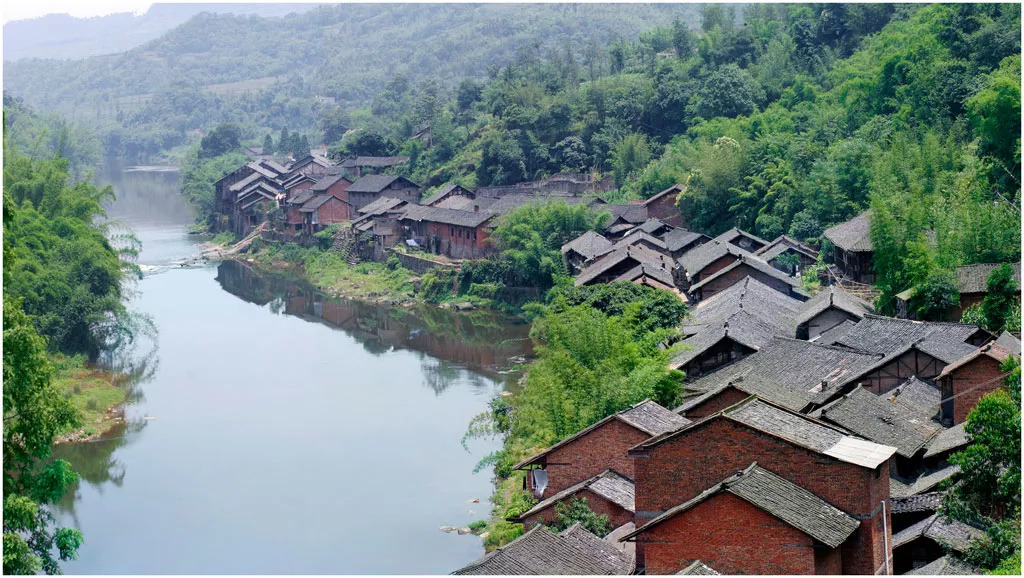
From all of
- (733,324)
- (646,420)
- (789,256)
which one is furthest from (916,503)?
(789,256)

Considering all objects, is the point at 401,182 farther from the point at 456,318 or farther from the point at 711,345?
the point at 711,345

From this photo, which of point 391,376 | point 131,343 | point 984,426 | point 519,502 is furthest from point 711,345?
point 131,343

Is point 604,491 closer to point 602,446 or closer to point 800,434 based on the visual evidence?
point 602,446

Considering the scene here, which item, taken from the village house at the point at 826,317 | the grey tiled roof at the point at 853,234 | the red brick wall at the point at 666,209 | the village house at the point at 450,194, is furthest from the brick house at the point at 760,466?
the village house at the point at 450,194

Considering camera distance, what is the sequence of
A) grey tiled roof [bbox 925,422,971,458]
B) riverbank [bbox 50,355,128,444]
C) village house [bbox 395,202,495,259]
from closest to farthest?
1. grey tiled roof [bbox 925,422,971,458]
2. riverbank [bbox 50,355,128,444]
3. village house [bbox 395,202,495,259]

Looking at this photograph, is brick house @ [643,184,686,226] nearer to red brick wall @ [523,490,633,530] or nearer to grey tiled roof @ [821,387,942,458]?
grey tiled roof @ [821,387,942,458]

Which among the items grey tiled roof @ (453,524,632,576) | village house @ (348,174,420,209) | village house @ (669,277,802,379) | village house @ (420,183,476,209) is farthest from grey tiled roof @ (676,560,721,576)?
village house @ (348,174,420,209)
